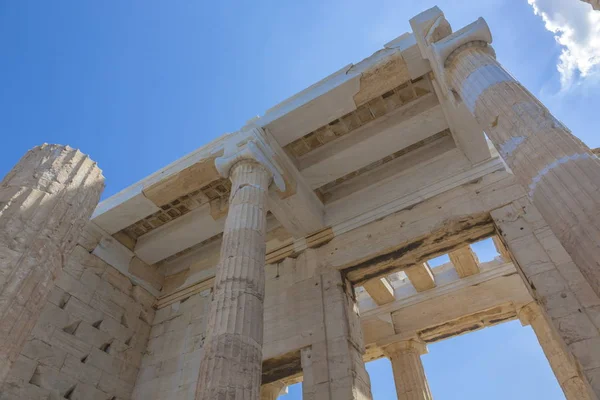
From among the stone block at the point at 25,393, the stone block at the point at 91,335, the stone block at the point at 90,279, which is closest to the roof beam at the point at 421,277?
the stone block at the point at 91,335

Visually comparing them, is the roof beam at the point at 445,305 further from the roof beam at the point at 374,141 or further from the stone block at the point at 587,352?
the stone block at the point at 587,352

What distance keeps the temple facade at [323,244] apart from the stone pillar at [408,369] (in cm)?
5

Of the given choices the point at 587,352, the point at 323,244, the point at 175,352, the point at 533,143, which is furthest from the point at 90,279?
the point at 587,352

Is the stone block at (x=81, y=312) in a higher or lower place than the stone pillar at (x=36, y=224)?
higher

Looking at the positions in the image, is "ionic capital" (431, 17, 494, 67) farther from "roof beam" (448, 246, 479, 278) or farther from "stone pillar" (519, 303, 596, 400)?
"roof beam" (448, 246, 479, 278)

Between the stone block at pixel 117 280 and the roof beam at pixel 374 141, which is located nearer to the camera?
the roof beam at pixel 374 141

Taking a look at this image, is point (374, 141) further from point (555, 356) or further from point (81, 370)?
point (81, 370)

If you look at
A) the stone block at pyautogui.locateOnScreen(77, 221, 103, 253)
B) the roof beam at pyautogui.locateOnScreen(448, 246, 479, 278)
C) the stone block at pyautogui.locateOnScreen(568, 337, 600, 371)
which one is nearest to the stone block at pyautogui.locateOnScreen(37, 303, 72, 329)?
the stone block at pyautogui.locateOnScreen(77, 221, 103, 253)

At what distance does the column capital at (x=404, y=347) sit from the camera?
12.5m

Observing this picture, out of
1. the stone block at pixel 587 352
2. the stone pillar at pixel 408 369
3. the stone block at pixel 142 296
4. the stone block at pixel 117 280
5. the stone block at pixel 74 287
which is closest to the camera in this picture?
the stone block at pixel 587 352

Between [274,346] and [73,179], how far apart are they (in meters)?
5.31

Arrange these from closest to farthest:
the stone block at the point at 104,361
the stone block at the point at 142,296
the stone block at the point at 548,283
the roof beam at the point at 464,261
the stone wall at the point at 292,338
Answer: the stone block at the point at 548,283
the stone wall at the point at 292,338
the stone block at the point at 104,361
the roof beam at the point at 464,261
the stone block at the point at 142,296

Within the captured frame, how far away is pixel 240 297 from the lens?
7.10 meters

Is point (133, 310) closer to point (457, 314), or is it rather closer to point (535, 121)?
point (457, 314)
